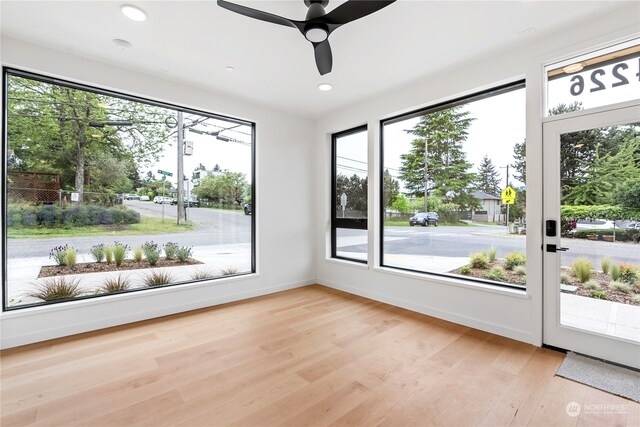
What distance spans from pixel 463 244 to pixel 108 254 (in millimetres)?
4173

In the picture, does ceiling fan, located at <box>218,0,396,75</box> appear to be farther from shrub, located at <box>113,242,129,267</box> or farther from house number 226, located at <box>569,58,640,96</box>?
shrub, located at <box>113,242,129,267</box>

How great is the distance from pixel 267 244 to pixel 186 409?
275cm

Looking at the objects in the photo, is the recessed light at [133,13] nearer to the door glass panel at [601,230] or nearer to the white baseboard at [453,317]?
the door glass panel at [601,230]

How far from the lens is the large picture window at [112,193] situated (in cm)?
292

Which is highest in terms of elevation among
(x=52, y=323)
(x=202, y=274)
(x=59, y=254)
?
(x=59, y=254)

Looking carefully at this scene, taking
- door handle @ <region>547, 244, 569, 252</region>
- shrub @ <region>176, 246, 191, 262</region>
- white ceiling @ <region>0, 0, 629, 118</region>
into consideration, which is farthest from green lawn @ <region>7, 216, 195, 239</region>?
door handle @ <region>547, 244, 569, 252</region>

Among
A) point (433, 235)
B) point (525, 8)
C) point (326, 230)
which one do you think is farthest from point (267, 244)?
point (525, 8)

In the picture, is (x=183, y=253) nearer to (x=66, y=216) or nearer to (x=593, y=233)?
(x=66, y=216)

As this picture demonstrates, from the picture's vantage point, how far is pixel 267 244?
454 cm

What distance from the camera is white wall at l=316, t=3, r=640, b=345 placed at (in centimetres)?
260

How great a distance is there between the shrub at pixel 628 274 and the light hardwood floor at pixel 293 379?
83cm

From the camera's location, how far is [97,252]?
331 cm

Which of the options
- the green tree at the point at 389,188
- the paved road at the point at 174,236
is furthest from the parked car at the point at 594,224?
the paved road at the point at 174,236

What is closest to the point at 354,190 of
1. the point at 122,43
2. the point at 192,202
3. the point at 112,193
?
the point at 192,202
